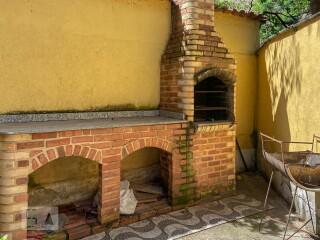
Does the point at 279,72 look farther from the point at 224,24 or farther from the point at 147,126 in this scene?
the point at 147,126

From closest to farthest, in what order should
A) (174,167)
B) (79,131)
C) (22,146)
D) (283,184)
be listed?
(22,146)
(79,131)
(174,167)
(283,184)

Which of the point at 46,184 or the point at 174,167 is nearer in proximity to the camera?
the point at 46,184

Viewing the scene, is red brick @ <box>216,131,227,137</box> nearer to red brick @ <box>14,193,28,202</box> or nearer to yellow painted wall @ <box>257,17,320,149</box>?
yellow painted wall @ <box>257,17,320,149</box>

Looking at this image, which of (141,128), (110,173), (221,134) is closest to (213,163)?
(221,134)

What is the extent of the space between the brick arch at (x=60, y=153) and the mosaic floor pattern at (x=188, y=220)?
108 centimetres

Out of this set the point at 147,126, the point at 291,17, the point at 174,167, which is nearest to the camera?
the point at 147,126

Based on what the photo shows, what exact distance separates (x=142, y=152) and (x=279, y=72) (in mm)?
2981

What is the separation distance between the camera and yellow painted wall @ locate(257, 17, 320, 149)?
13.4 ft

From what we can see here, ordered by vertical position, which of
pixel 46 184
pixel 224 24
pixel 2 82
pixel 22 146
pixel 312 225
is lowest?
pixel 312 225

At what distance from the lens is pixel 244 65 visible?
6.53 m

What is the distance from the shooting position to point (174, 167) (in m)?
4.59

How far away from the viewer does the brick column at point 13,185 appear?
125 inches

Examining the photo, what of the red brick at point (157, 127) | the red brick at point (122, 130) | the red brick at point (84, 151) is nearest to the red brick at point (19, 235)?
the red brick at point (84, 151)

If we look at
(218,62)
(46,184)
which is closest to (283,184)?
(218,62)
